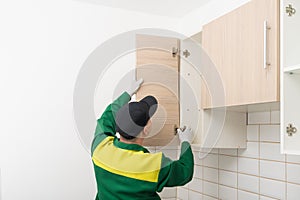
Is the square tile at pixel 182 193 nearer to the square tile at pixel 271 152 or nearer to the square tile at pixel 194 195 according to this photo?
the square tile at pixel 194 195

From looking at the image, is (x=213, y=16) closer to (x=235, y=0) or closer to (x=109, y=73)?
(x=235, y=0)

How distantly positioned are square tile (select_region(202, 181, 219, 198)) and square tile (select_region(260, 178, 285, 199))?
1.26 feet

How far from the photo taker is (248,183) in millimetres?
1980

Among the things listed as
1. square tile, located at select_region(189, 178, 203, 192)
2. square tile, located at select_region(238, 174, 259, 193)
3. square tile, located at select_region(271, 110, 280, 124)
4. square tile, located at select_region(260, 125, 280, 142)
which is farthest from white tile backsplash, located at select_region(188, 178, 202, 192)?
square tile, located at select_region(271, 110, 280, 124)

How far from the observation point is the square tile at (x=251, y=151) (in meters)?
1.95

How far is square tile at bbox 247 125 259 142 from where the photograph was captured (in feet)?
6.41

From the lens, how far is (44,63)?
223cm

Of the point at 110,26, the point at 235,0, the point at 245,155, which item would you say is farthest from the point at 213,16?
the point at 245,155

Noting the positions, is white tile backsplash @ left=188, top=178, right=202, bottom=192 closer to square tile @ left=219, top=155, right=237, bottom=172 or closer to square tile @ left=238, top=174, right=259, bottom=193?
square tile @ left=219, top=155, right=237, bottom=172

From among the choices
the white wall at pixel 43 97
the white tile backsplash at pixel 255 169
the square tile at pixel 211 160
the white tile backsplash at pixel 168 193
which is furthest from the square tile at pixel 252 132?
the white wall at pixel 43 97

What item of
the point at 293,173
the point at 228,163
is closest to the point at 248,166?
the point at 228,163

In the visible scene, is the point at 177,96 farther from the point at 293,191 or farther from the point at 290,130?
the point at 293,191

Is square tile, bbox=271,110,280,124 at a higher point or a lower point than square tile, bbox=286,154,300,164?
higher

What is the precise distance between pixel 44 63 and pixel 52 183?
2.27ft
